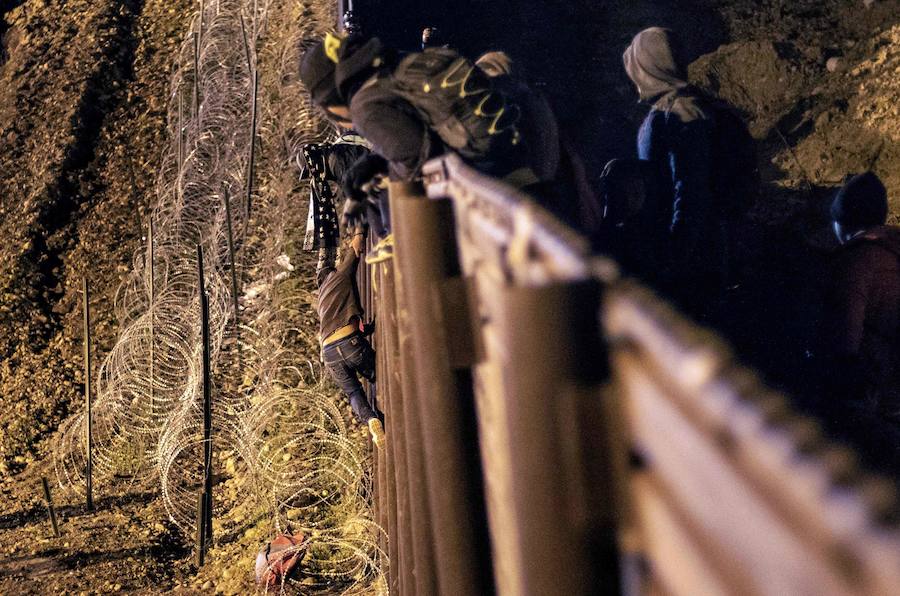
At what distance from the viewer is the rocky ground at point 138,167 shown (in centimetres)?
733

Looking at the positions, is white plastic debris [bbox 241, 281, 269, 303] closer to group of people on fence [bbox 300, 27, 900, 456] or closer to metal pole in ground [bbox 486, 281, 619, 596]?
group of people on fence [bbox 300, 27, 900, 456]

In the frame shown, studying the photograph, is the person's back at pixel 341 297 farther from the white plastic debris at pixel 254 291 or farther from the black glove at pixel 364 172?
the white plastic debris at pixel 254 291

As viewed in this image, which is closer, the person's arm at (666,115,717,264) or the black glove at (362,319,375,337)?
the person's arm at (666,115,717,264)

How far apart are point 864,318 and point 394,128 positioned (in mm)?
2331

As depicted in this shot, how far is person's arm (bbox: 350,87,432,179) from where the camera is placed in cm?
315

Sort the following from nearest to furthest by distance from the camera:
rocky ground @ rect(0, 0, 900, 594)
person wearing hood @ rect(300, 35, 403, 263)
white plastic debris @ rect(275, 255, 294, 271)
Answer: person wearing hood @ rect(300, 35, 403, 263) < rocky ground @ rect(0, 0, 900, 594) < white plastic debris @ rect(275, 255, 294, 271)

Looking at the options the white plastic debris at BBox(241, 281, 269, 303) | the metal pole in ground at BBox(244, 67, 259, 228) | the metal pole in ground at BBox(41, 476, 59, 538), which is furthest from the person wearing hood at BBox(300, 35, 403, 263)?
the white plastic debris at BBox(241, 281, 269, 303)

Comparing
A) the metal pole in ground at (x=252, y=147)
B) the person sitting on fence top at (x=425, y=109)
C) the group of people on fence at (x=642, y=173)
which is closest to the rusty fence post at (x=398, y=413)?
the group of people on fence at (x=642, y=173)

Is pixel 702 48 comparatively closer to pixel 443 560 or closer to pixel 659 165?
pixel 659 165

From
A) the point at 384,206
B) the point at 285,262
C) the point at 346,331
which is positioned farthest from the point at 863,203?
the point at 285,262

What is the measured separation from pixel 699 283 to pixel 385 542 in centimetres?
264

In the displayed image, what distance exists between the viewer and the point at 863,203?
406cm

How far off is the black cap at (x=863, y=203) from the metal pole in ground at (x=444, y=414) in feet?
9.60

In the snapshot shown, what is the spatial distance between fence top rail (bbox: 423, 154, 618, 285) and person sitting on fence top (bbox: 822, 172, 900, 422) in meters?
2.46
